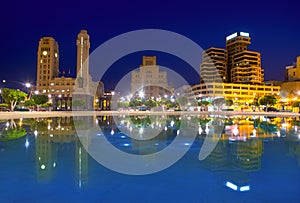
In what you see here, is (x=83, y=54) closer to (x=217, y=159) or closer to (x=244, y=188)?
(x=217, y=159)

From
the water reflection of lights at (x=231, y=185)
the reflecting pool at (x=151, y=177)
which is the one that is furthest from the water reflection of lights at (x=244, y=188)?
the water reflection of lights at (x=231, y=185)

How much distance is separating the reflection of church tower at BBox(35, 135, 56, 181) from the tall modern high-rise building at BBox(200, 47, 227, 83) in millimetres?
106882

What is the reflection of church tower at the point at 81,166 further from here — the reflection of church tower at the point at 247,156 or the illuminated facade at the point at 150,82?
the illuminated facade at the point at 150,82

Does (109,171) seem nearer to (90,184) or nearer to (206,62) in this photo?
(90,184)

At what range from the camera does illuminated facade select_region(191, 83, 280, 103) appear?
100000 mm

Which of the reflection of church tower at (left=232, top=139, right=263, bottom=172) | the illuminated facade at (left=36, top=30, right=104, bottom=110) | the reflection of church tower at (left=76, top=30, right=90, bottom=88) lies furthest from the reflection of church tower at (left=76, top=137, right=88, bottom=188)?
the reflection of church tower at (left=76, top=30, right=90, bottom=88)

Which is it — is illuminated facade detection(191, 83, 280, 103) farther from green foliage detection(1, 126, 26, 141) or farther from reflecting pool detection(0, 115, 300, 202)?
reflecting pool detection(0, 115, 300, 202)

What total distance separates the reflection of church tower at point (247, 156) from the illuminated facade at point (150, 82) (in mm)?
114013

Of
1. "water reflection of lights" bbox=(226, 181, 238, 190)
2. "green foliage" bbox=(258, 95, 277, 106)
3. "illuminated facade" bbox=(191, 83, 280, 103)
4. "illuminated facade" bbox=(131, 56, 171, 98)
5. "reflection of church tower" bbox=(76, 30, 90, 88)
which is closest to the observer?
"water reflection of lights" bbox=(226, 181, 238, 190)

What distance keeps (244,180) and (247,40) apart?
431ft

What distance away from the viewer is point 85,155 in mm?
8250

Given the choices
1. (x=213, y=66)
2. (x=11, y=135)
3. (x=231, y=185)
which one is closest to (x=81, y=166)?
(x=231, y=185)

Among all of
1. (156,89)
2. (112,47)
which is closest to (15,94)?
(112,47)

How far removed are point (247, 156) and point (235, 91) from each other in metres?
97.7
